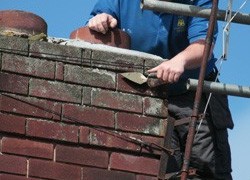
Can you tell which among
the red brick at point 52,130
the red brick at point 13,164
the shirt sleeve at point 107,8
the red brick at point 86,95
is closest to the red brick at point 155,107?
the red brick at point 86,95

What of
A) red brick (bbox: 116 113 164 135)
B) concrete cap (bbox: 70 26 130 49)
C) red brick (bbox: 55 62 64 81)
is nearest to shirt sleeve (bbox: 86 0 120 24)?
concrete cap (bbox: 70 26 130 49)

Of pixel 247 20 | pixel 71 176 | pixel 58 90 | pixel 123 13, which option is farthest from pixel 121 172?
pixel 123 13

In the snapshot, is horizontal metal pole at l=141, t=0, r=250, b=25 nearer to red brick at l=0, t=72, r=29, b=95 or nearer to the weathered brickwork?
the weathered brickwork

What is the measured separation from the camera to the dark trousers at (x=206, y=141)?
5.49 metres

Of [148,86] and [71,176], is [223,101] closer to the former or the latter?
[148,86]

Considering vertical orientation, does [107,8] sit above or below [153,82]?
above

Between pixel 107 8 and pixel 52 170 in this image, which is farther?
pixel 107 8

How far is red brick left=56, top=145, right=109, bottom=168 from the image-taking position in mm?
4395

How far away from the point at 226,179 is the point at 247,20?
4.49 ft

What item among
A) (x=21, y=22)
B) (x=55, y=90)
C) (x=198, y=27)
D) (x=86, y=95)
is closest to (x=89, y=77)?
(x=86, y=95)

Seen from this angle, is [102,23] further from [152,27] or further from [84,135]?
[84,135]

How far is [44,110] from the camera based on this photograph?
4.45 meters

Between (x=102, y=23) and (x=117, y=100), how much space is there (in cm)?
70

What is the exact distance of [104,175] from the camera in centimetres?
441
